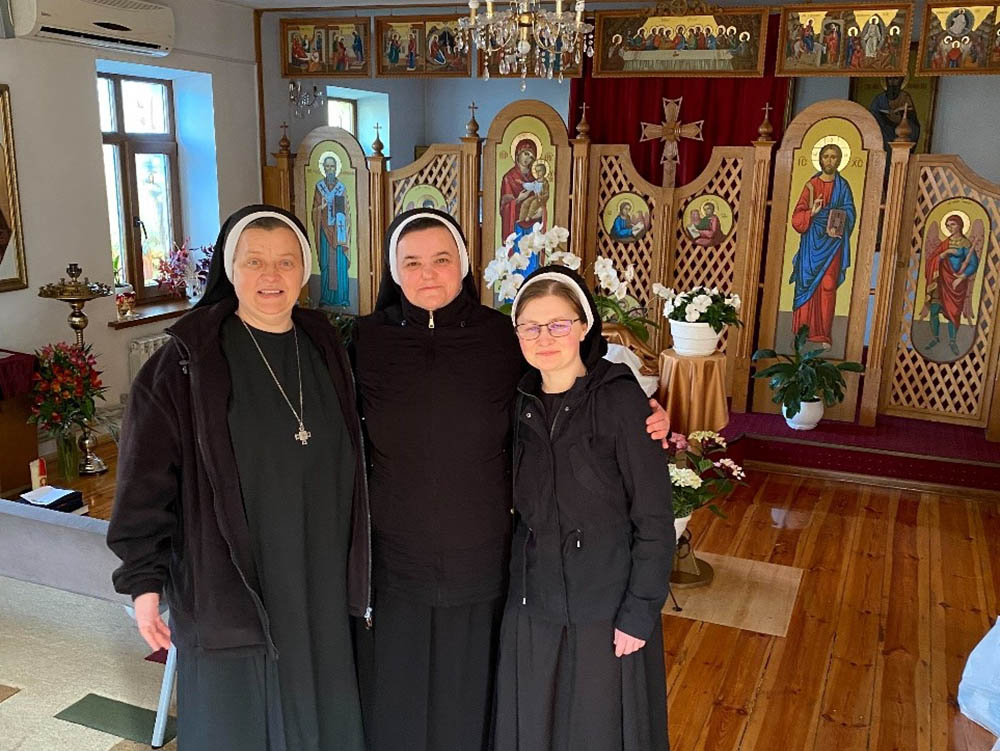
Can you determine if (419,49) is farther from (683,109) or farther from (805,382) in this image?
(805,382)

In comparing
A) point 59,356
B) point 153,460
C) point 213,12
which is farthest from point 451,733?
point 213,12

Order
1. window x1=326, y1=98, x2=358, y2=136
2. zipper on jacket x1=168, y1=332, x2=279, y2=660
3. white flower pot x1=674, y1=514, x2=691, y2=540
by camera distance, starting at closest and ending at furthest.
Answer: zipper on jacket x1=168, y1=332, x2=279, y2=660
white flower pot x1=674, y1=514, x2=691, y2=540
window x1=326, y1=98, x2=358, y2=136

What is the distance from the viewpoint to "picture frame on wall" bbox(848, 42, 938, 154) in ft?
22.2

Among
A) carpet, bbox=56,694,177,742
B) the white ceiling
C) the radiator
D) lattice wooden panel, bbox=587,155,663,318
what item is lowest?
carpet, bbox=56,694,177,742

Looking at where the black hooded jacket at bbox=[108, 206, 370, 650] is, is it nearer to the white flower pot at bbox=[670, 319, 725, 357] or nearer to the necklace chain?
the necklace chain

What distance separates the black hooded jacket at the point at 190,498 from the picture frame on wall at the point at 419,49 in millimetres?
5170

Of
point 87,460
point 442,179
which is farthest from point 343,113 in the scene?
point 87,460

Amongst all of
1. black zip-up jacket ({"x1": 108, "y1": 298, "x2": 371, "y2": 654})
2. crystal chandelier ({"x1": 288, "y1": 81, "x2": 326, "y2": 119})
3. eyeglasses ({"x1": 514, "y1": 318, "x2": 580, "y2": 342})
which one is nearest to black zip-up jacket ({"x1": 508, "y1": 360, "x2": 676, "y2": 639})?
eyeglasses ({"x1": 514, "y1": 318, "x2": 580, "y2": 342})

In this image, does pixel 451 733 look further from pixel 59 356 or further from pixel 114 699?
pixel 59 356

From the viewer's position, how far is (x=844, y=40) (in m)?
5.73

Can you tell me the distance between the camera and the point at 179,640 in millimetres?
1864

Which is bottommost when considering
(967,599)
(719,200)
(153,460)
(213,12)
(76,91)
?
(967,599)

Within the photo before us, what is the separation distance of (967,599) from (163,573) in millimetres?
3412

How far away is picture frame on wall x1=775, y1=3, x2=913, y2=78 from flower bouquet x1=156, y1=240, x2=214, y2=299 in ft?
14.0
